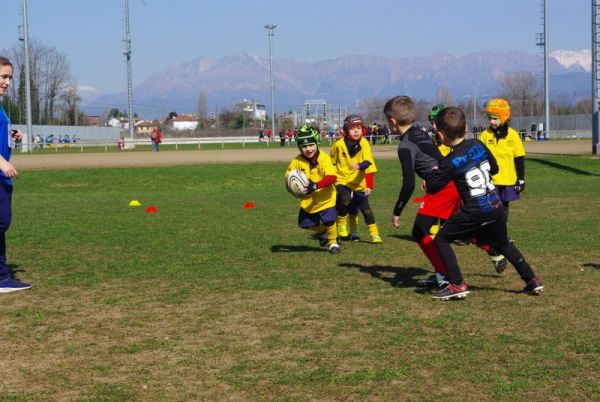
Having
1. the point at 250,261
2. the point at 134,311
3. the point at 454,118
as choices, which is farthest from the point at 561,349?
the point at 250,261

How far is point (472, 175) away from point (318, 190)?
3.61m

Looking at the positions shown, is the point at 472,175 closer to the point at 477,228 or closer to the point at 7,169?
the point at 477,228

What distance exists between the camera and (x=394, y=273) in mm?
9320

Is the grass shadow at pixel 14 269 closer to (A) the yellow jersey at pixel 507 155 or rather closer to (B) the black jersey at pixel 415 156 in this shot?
(B) the black jersey at pixel 415 156

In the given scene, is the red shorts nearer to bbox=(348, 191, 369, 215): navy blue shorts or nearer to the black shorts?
the black shorts

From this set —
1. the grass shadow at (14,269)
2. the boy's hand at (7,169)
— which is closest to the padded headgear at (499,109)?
the boy's hand at (7,169)

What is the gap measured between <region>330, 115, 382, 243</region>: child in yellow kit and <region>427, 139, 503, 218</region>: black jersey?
13.7ft

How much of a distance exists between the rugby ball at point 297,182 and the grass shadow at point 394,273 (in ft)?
4.03

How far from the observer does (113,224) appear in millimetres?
15016

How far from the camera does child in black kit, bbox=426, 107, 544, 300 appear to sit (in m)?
7.50

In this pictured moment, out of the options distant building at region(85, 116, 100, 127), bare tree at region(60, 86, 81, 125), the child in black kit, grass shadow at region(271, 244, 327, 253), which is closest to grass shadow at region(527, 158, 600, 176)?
grass shadow at region(271, 244, 327, 253)

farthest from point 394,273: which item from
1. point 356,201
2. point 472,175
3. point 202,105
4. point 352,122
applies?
point 202,105

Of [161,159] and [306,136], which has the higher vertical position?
[306,136]

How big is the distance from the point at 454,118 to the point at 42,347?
13.3 ft
